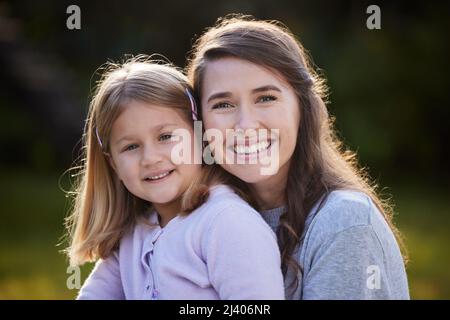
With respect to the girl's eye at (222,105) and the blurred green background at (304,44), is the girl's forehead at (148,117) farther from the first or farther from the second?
the blurred green background at (304,44)

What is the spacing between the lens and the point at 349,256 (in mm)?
2219

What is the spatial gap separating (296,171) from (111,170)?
77 centimetres

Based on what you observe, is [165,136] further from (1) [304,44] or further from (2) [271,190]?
(1) [304,44]

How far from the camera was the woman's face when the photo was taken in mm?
2535

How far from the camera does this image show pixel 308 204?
2.53 m

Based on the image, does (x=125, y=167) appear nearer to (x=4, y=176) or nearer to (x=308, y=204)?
(x=308, y=204)

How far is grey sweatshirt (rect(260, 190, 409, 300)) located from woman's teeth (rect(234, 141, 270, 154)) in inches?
13.2

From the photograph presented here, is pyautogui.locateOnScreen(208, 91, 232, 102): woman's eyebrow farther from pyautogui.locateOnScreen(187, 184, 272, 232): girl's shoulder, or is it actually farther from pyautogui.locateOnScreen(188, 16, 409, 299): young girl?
pyautogui.locateOnScreen(187, 184, 272, 232): girl's shoulder

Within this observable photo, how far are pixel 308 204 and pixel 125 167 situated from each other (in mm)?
700

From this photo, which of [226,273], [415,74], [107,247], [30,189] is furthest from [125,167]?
[415,74]

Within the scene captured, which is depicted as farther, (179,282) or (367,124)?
(367,124)

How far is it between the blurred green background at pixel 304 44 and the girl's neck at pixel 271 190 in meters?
4.95

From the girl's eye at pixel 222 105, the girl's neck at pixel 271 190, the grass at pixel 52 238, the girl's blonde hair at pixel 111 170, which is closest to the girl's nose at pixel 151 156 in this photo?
the girl's blonde hair at pixel 111 170

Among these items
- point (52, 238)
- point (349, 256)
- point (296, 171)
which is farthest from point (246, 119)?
point (52, 238)
